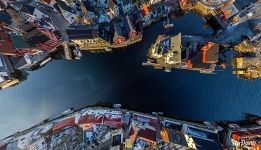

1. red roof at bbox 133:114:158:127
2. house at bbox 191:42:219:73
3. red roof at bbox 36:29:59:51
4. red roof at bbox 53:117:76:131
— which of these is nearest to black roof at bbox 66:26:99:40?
red roof at bbox 36:29:59:51

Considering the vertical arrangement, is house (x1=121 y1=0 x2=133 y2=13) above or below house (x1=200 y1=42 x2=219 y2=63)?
above

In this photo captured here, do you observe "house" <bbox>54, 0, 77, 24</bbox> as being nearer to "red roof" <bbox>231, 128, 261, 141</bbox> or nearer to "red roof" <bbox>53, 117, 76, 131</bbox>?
"red roof" <bbox>53, 117, 76, 131</bbox>

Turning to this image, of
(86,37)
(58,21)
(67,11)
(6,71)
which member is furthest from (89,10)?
(6,71)

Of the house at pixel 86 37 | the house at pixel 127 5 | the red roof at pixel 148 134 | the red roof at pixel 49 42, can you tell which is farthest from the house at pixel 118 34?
the red roof at pixel 148 134

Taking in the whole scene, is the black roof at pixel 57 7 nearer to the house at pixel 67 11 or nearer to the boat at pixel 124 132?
the house at pixel 67 11

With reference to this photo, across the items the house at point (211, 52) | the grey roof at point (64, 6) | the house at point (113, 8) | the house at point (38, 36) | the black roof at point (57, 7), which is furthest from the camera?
the black roof at point (57, 7)

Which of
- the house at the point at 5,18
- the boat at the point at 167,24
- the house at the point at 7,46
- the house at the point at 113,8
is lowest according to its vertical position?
the house at the point at 7,46
